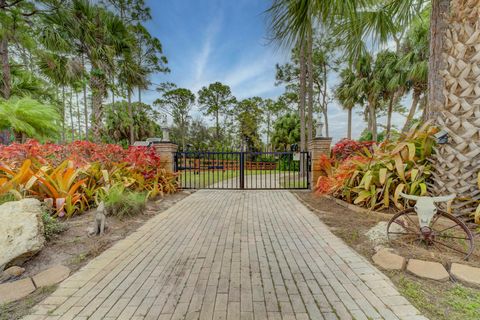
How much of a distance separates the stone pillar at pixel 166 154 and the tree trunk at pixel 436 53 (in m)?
6.32

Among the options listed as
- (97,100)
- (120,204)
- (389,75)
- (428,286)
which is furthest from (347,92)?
(120,204)

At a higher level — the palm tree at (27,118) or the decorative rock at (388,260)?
the palm tree at (27,118)

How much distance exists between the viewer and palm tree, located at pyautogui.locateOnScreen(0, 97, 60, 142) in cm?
638

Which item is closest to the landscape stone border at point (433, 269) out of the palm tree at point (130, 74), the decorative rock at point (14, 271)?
the decorative rock at point (14, 271)

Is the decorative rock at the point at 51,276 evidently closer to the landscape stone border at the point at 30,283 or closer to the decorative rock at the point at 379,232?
the landscape stone border at the point at 30,283

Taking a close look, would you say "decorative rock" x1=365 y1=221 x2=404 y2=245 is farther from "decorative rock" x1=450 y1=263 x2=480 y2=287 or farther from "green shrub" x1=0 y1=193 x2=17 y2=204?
"green shrub" x1=0 y1=193 x2=17 y2=204

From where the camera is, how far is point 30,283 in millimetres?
1799

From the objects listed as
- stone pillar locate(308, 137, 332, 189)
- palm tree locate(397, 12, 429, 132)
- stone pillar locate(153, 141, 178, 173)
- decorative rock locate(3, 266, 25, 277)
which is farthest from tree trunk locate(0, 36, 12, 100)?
palm tree locate(397, 12, 429, 132)

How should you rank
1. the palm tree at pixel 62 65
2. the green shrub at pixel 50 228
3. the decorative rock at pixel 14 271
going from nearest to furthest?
the decorative rock at pixel 14 271 < the green shrub at pixel 50 228 < the palm tree at pixel 62 65

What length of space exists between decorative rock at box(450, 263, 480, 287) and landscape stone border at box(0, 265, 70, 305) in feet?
11.5

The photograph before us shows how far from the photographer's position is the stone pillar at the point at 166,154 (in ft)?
20.6

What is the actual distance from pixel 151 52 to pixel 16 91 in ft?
32.4

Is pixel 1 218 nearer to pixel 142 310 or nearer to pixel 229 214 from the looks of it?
pixel 142 310

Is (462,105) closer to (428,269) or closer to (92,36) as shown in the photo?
(428,269)
